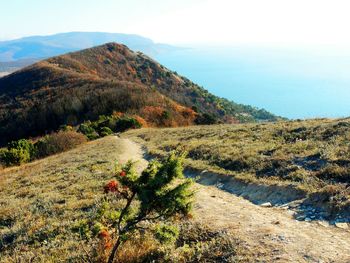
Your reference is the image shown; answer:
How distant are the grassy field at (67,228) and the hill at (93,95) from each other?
39700 mm

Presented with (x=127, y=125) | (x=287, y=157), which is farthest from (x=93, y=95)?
(x=287, y=157)

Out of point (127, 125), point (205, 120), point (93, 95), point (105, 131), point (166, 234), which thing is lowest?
point (205, 120)

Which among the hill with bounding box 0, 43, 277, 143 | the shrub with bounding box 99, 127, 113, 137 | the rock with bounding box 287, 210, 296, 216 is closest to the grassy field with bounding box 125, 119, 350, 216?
the rock with bounding box 287, 210, 296, 216

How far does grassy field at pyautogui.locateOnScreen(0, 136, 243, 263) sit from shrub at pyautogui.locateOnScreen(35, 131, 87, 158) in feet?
57.4

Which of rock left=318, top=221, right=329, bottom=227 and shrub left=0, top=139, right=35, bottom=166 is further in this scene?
shrub left=0, top=139, right=35, bottom=166

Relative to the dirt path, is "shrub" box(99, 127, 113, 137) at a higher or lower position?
lower

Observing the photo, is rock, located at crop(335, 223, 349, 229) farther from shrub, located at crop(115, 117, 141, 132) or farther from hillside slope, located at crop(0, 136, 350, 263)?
shrub, located at crop(115, 117, 141, 132)

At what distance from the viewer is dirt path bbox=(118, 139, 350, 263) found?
9289 millimetres

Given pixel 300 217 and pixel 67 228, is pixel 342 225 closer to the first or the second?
pixel 300 217

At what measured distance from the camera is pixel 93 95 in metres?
81.9

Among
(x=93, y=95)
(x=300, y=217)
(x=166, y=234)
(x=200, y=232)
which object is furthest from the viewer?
(x=93, y=95)

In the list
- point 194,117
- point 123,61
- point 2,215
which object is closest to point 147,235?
point 2,215

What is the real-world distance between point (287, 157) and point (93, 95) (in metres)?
67.1

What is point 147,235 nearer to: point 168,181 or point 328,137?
point 168,181
